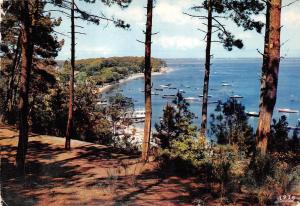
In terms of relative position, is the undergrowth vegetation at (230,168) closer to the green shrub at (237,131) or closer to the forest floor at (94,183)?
the forest floor at (94,183)

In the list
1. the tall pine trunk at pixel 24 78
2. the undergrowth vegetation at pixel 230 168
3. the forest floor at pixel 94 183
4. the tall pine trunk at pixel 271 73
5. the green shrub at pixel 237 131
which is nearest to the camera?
the forest floor at pixel 94 183

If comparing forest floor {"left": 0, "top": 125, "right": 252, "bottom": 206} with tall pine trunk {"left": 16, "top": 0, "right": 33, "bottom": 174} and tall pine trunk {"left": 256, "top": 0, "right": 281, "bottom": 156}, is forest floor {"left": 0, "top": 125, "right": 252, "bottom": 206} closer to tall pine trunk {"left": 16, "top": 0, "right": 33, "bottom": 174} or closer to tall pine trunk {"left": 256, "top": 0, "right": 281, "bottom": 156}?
tall pine trunk {"left": 16, "top": 0, "right": 33, "bottom": 174}

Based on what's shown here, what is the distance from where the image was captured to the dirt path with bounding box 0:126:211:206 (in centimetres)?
837

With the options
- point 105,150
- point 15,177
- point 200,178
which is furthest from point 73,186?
point 105,150

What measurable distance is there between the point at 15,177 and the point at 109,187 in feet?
10.1

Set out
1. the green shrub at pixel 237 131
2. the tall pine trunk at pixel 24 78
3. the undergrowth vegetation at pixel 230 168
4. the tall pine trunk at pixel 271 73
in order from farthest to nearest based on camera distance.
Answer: the green shrub at pixel 237 131 < the tall pine trunk at pixel 24 78 < the tall pine trunk at pixel 271 73 < the undergrowth vegetation at pixel 230 168

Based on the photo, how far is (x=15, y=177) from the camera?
10.7 meters

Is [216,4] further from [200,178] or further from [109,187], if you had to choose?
[109,187]

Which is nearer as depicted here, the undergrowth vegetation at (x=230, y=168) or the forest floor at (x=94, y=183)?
the forest floor at (x=94, y=183)

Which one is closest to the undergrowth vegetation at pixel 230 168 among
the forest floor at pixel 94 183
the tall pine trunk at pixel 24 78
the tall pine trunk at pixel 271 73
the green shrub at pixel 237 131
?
the forest floor at pixel 94 183

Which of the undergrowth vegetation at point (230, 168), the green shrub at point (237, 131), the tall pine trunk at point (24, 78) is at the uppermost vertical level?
the tall pine trunk at point (24, 78)

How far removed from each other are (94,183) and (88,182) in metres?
0.33

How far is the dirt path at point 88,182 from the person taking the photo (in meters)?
8.37

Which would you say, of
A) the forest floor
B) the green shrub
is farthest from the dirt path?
the green shrub
